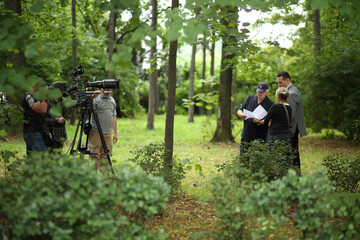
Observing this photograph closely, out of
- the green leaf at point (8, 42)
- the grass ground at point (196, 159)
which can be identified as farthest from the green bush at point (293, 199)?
the green leaf at point (8, 42)

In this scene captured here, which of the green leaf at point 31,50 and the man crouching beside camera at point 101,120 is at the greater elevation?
the green leaf at point 31,50

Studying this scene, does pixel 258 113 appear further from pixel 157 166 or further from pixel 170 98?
pixel 157 166

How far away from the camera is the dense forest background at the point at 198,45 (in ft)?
10.1

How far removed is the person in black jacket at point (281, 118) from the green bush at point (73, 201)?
301cm

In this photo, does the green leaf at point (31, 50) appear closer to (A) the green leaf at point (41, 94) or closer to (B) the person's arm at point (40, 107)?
(A) the green leaf at point (41, 94)

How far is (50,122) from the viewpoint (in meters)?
5.60

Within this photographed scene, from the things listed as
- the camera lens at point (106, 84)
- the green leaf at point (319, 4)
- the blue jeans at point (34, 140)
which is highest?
the green leaf at point (319, 4)

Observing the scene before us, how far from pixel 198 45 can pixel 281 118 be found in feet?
26.4

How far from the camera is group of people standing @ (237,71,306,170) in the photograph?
5609mm

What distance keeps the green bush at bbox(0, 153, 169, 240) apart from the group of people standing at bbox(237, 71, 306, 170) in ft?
9.79

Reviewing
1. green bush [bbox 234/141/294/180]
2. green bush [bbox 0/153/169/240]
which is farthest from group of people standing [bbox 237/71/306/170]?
green bush [bbox 0/153/169/240]

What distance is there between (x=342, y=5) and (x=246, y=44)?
7.13 ft

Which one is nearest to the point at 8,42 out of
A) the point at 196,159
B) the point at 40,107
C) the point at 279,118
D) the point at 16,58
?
the point at 40,107

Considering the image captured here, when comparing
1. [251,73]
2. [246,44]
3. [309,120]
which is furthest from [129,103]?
[246,44]
